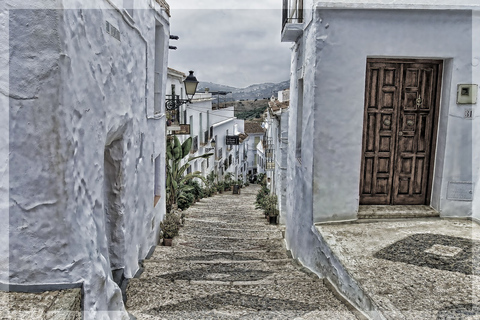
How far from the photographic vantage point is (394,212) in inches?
259

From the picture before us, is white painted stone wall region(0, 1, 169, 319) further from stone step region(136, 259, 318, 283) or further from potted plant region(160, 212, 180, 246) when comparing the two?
potted plant region(160, 212, 180, 246)

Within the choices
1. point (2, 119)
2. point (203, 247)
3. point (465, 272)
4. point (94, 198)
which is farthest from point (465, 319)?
point (203, 247)

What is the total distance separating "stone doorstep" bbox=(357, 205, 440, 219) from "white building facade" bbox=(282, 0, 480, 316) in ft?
0.39

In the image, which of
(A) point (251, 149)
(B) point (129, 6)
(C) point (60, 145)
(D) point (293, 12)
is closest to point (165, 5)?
(D) point (293, 12)

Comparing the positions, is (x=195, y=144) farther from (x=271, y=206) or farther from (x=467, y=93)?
(x=467, y=93)

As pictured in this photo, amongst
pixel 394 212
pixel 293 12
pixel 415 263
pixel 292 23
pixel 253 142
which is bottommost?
pixel 253 142

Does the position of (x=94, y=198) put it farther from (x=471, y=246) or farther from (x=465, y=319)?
(x=471, y=246)

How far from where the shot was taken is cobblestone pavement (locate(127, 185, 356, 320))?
169 inches

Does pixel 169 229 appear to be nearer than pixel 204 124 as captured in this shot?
Yes

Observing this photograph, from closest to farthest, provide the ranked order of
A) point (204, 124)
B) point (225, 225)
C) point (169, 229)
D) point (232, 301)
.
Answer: point (232, 301) < point (169, 229) < point (225, 225) < point (204, 124)

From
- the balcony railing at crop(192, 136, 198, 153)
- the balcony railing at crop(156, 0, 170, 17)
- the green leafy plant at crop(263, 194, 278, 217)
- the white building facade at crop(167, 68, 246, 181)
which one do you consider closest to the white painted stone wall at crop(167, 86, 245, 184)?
the white building facade at crop(167, 68, 246, 181)

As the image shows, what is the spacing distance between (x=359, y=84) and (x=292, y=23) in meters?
2.10

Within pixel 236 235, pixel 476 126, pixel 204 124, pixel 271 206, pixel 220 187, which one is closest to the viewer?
pixel 476 126

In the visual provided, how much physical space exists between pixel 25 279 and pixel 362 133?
16.2 feet
